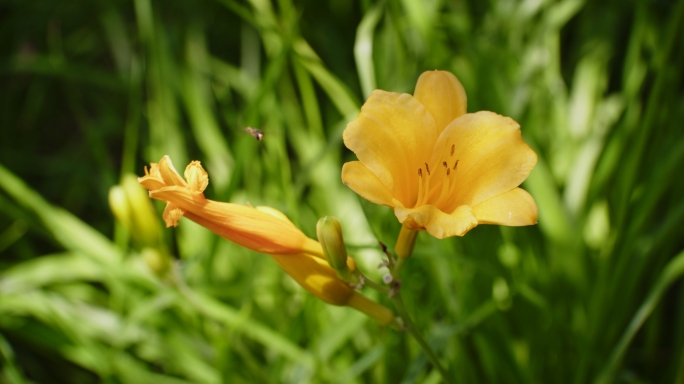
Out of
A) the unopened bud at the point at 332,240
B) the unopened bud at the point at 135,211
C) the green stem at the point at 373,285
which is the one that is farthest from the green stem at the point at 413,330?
the unopened bud at the point at 135,211

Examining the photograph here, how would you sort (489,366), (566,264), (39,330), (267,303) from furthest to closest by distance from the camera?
(267,303) < (39,330) < (566,264) < (489,366)

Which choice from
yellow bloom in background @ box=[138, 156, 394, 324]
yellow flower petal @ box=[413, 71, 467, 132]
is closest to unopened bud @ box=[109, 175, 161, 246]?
yellow bloom in background @ box=[138, 156, 394, 324]

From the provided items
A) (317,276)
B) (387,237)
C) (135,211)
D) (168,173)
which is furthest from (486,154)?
(135,211)

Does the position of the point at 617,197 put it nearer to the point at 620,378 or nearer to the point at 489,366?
the point at 620,378

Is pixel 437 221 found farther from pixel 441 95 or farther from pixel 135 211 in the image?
pixel 135 211

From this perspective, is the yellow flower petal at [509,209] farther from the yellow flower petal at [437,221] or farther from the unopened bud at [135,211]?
the unopened bud at [135,211]

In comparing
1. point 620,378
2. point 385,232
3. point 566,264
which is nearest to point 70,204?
point 385,232

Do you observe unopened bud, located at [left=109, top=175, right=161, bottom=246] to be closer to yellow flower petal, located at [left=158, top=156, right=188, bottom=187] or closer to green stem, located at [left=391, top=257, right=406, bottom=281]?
yellow flower petal, located at [left=158, top=156, right=188, bottom=187]
